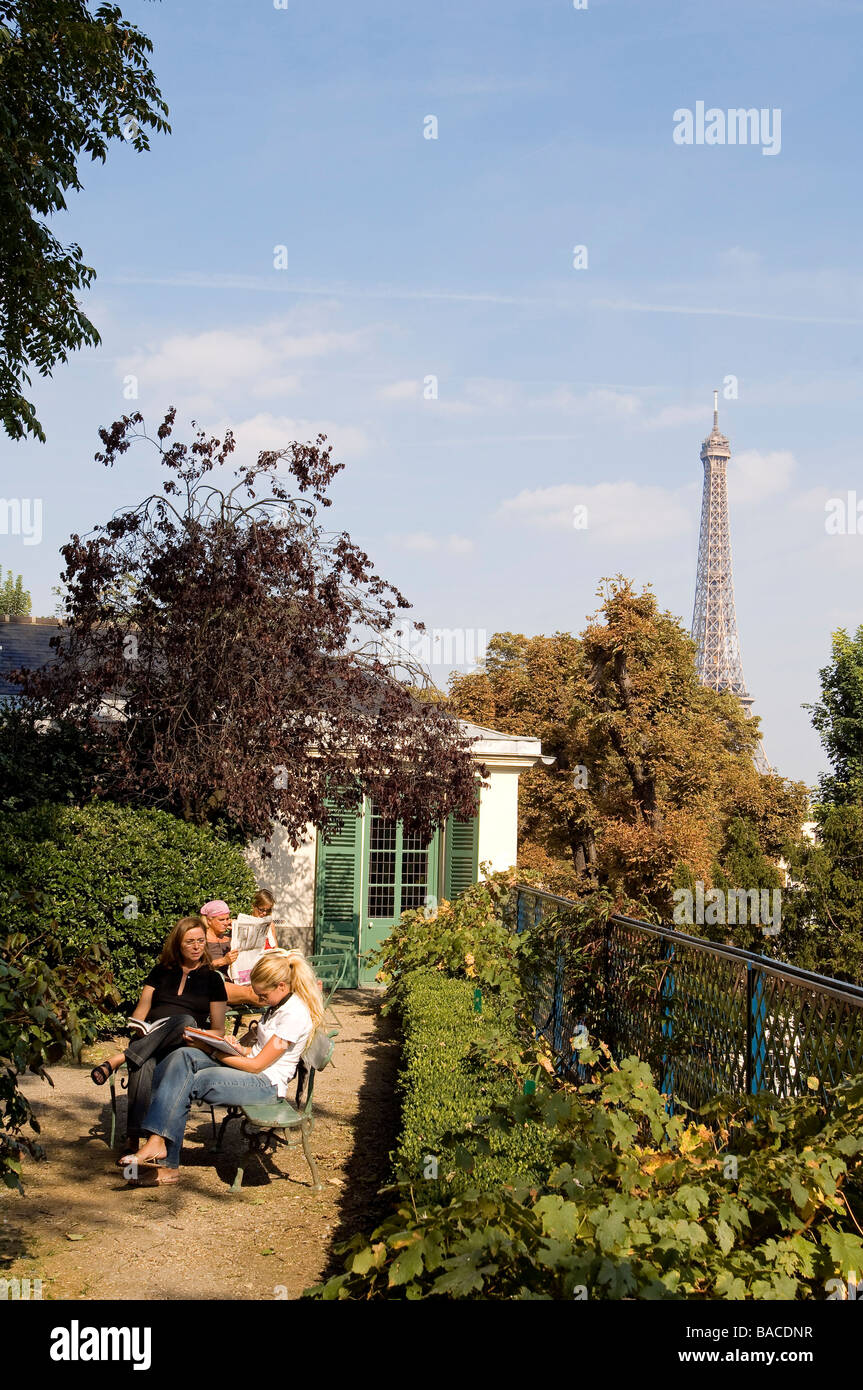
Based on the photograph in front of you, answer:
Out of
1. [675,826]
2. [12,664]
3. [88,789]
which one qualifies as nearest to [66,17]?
[88,789]

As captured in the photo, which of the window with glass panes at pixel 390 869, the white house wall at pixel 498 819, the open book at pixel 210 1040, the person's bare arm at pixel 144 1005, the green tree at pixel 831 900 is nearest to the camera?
the open book at pixel 210 1040

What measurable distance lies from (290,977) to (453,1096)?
3.84ft

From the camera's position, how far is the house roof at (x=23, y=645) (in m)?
17.6

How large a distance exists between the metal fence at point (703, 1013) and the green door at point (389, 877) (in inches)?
292

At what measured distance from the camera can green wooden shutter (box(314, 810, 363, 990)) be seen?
16078mm

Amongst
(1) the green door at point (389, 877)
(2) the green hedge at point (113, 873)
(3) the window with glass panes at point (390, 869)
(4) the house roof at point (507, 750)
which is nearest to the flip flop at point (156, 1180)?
(2) the green hedge at point (113, 873)

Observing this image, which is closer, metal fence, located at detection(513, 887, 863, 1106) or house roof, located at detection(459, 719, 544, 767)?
metal fence, located at detection(513, 887, 863, 1106)

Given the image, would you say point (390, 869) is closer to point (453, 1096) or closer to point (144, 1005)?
point (144, 1005)

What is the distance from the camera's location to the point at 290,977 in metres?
6.88

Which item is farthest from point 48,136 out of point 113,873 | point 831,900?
point 831,900

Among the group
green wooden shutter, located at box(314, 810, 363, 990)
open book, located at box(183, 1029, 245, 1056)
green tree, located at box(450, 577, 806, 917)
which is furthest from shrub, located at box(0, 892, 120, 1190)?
green tree, located at box(450, 577, 806, 917)

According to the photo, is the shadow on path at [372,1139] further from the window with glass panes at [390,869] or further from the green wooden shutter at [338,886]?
the window with glass panes at [390,869]

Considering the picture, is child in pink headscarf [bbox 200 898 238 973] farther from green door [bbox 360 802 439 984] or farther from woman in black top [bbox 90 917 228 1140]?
green door [bbox 360 802 439 984]

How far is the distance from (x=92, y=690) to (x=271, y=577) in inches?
83.7
